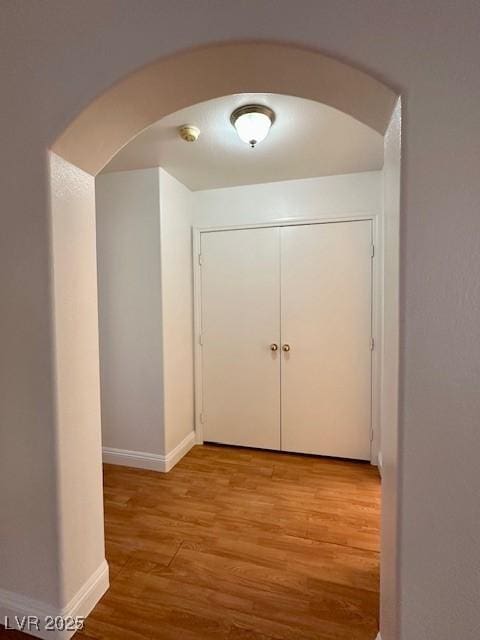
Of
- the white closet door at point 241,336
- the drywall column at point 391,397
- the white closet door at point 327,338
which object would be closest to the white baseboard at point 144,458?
the white closet door at point 241,336

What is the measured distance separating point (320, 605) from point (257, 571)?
1.04 feet

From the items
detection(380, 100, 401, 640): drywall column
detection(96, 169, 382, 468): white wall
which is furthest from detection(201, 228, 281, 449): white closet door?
detection(380, 100, 401, 640): drywall column

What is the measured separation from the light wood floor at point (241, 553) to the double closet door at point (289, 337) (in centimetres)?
34

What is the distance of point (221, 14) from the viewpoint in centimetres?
92

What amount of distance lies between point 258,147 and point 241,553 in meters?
2.45

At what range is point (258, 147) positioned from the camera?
6.73 ft

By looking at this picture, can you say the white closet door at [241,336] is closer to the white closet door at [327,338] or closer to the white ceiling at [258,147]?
the white closet door at [327,338]

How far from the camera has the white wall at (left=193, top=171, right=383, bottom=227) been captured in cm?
246

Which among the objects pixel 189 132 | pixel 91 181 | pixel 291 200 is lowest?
pixel 91 181

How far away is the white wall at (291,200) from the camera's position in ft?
8.08

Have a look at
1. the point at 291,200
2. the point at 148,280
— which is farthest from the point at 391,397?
the point at 291,200

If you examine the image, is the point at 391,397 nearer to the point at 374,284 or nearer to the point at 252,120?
the point at 252,120

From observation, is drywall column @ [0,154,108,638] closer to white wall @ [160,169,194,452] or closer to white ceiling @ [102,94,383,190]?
white ceiling @ [102,94,383,190]

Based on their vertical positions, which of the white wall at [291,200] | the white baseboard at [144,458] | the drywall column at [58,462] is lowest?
the white baseboard at [144,458]
